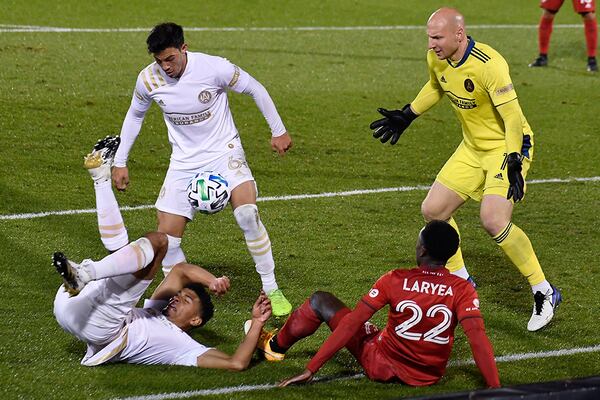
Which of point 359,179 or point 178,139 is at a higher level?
point 178,139

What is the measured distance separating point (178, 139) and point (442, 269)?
9.13ft

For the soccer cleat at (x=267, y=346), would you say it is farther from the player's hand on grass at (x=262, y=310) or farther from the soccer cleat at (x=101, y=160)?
the soccer cleat at (x=101, y=160)

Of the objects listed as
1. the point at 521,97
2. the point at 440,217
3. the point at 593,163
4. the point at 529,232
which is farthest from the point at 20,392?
the point at 521,97

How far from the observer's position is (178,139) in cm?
907

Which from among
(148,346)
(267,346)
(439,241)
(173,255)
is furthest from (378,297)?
(173,255)

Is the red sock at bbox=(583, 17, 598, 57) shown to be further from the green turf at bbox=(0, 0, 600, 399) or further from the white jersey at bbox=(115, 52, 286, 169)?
the white jersey at bbox=(115, 52, 286, 169)

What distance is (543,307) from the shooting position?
353 inches

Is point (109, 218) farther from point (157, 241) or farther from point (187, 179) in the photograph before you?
point (187, 179)

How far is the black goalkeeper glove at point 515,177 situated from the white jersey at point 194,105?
1.78 m

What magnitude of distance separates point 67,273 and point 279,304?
213 cm

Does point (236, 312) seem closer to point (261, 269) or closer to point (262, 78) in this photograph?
point (261, 269)

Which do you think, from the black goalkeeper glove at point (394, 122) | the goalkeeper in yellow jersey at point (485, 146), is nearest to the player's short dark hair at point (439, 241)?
the goalkeeper in yellow jersey at point (485, 146)

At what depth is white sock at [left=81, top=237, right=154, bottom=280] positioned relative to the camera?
7426 mm

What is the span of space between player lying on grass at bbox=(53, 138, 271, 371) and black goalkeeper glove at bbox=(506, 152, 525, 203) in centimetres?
210
